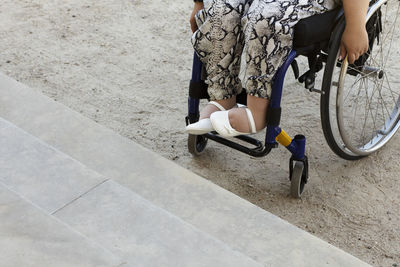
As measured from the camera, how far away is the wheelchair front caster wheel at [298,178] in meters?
1.82

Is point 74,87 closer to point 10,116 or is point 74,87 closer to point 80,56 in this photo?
point 80,56

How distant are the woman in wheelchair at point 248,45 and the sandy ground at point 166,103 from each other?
29cm

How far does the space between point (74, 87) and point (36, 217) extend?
3.81ft

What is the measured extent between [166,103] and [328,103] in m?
0.83

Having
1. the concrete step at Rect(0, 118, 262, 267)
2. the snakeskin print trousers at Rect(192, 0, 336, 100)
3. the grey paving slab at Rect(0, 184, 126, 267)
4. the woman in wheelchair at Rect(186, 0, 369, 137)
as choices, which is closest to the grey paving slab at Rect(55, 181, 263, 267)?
the concrete step at Rect(0, 118, 262, 267)

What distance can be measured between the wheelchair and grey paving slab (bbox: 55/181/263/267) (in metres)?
0.43

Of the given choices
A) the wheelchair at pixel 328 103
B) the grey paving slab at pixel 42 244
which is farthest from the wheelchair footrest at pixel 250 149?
the grey paving slab at pixel 42 244

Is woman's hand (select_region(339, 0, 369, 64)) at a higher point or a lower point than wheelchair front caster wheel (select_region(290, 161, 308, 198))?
higher

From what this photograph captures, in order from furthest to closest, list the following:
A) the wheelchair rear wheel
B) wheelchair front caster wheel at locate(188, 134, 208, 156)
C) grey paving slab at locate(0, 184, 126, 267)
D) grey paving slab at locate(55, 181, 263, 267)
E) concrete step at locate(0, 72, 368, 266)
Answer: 1. wheelchair front caster wheel at locate(188, 134, 208, 156)
2. the wheelchair rear wheel
3. concrete step at locate(0, 72, 368, 266)
4. grey paving slab at locate(55, 181, 263, 267)
5. grey paving slab at locate(0, 184, 126, 267)

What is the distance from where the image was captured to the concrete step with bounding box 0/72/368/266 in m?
1.55

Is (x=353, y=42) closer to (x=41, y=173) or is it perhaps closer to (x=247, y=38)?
(x=247, y=38)

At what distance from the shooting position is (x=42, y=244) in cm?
126

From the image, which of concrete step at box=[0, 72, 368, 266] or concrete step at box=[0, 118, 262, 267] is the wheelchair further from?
concrete step at box=[0, 118, 262, 267]

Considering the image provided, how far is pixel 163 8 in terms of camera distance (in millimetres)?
3020
